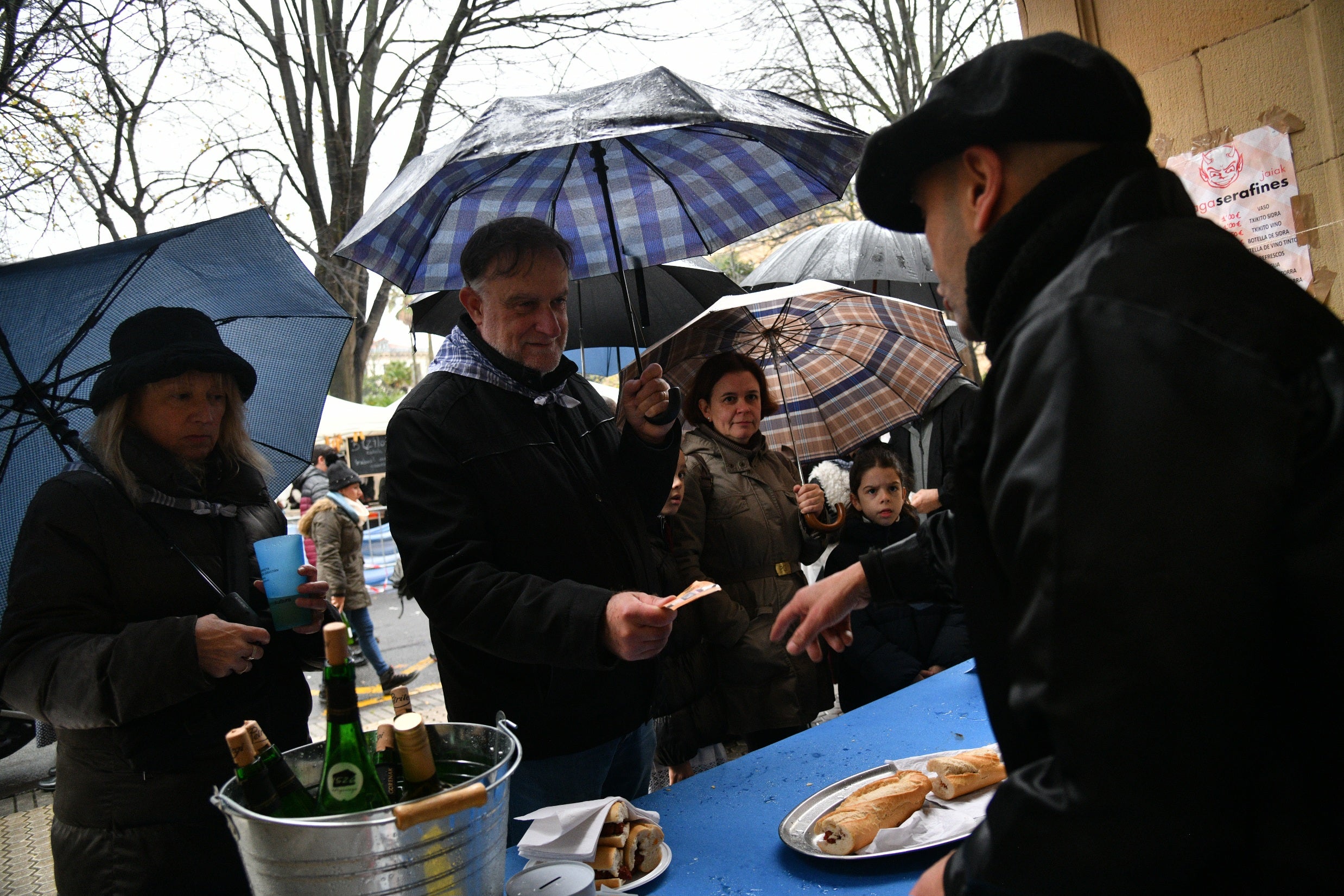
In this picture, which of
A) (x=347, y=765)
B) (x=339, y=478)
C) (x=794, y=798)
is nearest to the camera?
(x=347, y=765)

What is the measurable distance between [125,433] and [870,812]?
75.6 inches

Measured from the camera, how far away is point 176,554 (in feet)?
7.16

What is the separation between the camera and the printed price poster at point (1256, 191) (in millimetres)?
3096

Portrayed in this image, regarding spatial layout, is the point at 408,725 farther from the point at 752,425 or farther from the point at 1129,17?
the point at 1129,17

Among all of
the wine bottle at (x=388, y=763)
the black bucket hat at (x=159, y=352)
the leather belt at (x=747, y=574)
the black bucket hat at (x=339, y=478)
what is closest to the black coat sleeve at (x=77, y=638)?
the black bucket hat at (x=159, y=352)

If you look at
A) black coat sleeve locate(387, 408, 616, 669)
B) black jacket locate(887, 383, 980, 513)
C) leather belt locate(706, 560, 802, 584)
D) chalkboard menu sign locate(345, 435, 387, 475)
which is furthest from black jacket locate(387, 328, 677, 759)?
chalkboard menu sign locate(345, 435, 387, 475)

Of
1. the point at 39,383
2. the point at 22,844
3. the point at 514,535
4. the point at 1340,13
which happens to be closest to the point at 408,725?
the point at 514,535

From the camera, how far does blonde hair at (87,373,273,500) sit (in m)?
2.17

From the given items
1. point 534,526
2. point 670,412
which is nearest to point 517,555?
point 534,526

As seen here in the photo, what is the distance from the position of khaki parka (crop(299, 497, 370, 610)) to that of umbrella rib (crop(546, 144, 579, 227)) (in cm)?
579

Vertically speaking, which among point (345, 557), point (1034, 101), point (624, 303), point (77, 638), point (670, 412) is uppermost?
point (624, 303)

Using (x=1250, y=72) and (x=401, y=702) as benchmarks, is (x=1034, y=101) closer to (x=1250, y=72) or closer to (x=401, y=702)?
(x=401, y=702)

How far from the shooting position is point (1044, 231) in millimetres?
1048

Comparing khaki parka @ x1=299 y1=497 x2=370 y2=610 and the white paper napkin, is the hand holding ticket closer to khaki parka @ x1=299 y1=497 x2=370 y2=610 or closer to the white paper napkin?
the white paper napkin
